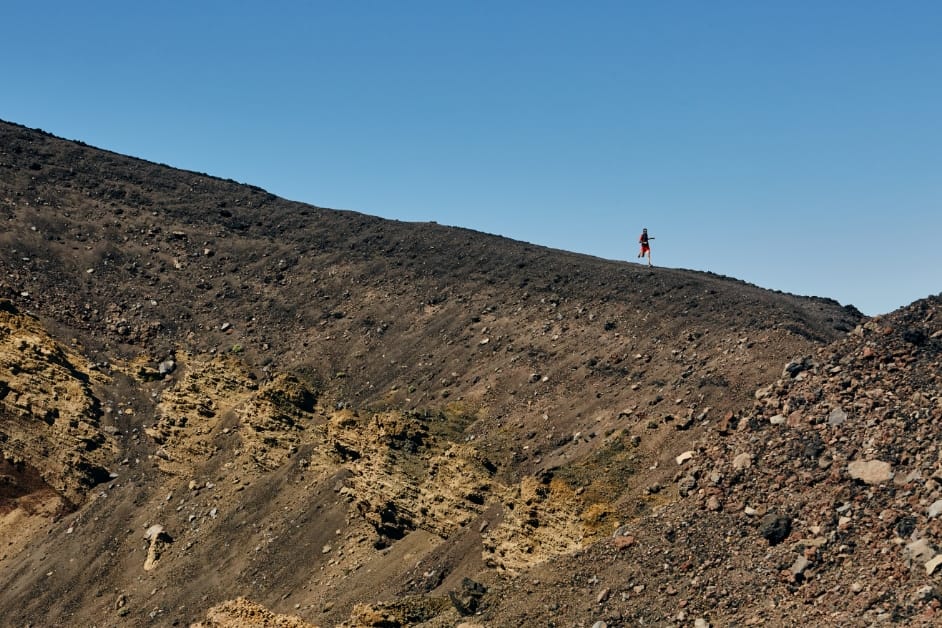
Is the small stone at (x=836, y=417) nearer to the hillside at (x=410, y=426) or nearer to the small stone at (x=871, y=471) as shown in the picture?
the hillside at (x=410, y=426)

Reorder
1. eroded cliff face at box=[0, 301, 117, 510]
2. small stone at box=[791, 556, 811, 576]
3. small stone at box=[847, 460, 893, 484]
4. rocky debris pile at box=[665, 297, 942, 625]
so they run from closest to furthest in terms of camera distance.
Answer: rocky debris pile at box=[665, 297, 942, 625] < small stone at box=[791, 556, 811, 576] < small stone at box=[847, 460, 893, 484] < eroded cliff face at box=[0, 301, 117, 510]

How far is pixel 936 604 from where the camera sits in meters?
14.3

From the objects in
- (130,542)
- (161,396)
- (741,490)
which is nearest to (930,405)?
(741,490)

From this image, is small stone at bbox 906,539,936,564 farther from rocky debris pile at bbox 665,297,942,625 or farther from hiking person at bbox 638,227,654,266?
hiking person at bbox 638,227,654,266

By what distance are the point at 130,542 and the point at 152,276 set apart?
17.7 meters

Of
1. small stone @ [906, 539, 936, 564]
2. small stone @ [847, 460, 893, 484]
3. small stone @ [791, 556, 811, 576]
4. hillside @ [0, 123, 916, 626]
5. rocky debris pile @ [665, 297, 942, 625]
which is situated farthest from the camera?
hillside @ [0, 123, 916, 626]

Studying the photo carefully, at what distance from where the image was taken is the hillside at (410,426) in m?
19.2

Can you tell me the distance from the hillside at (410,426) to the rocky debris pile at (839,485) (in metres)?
0.07

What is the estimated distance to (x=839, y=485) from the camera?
18250mm

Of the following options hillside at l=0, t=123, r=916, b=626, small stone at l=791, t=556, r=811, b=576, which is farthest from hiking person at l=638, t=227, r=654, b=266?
small stone at l=791, t=556, r=811, b=576

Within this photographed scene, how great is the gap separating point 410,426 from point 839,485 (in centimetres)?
1470

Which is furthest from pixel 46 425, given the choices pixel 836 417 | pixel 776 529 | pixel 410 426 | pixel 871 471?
pixel 871 471

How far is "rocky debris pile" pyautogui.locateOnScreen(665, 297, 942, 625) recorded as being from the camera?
15.8 metres

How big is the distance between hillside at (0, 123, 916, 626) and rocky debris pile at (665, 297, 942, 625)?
0.07 metres
